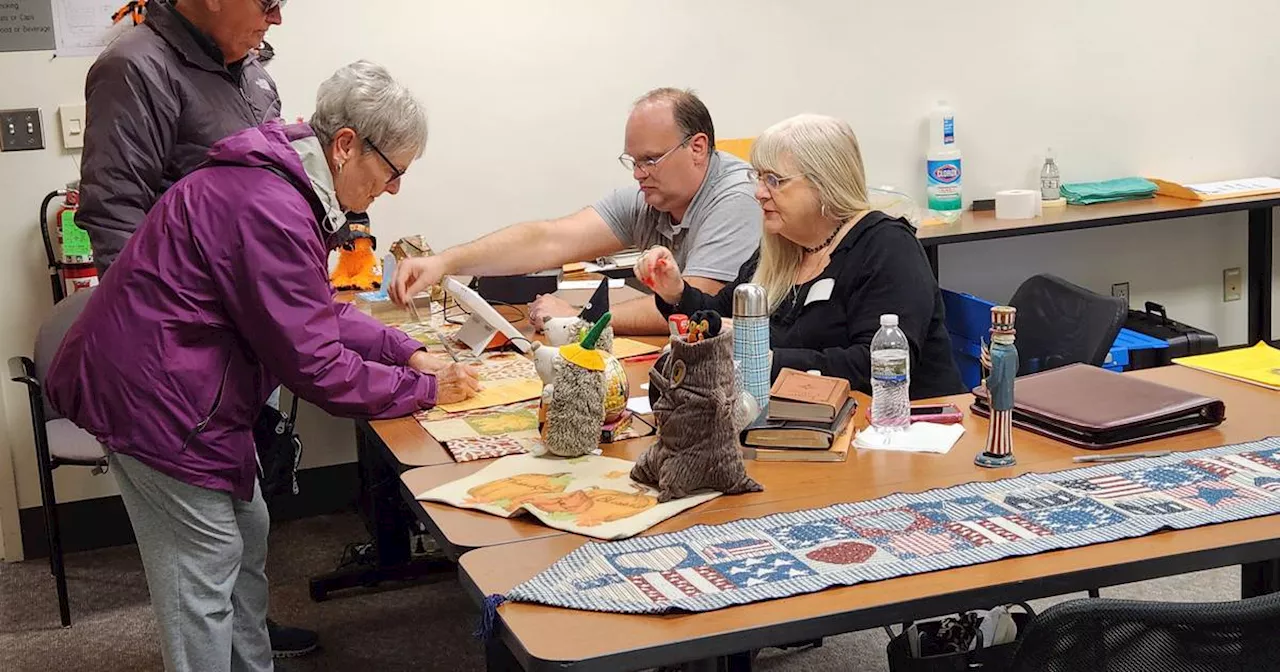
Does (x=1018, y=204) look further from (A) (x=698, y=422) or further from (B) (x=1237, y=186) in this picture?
(A) (x=698, y=422)

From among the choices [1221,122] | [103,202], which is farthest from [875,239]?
[1221,122]

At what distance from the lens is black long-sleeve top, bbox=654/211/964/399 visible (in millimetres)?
2605

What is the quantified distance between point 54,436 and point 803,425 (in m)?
2.24

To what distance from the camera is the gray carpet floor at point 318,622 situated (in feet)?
10.4

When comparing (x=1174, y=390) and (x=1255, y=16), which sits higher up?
(x=1255, y=16)

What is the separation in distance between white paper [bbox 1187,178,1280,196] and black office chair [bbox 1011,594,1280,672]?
387 cm

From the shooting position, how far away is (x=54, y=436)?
3484 mm

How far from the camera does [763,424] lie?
221 centimetres

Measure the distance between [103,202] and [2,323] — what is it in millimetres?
1403

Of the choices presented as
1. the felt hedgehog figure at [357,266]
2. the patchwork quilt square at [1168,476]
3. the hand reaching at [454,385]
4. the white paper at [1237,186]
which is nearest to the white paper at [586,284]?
the felt hedgehog figure at [357,266]

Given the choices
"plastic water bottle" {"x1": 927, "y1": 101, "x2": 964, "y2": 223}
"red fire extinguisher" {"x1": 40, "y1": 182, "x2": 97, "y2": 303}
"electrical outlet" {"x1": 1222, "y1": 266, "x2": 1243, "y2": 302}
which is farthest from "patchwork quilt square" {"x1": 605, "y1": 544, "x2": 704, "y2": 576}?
"electrical outlet" {"x1": 1222, "y1": 266, "x2": 1243, "y2": 302}

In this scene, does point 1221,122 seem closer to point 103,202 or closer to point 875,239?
point 875,239

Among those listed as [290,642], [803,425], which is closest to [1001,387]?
[803,425]

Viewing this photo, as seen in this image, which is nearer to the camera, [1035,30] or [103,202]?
[103,202]
